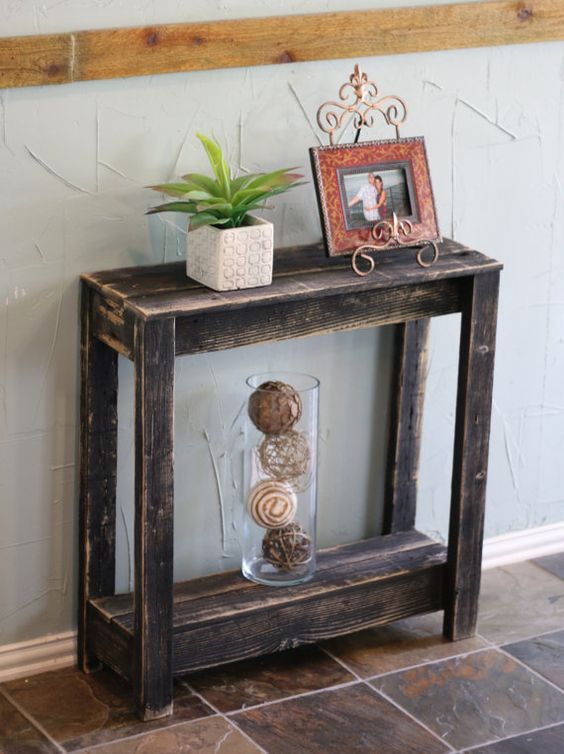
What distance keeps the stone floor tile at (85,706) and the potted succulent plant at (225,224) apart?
75 centimetres

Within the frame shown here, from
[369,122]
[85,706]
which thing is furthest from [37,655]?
[369,122]

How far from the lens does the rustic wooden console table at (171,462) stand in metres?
2.02

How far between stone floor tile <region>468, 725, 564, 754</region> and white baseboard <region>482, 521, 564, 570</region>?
62 cm

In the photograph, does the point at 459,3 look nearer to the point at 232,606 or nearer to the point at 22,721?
the point at 232,606

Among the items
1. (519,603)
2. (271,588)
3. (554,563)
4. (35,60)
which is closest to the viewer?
(35,60)

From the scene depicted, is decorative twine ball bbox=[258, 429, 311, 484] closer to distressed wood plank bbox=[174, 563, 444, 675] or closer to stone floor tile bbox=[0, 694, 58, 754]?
distressed wood plank bbox=[174, 563, 444, 675]

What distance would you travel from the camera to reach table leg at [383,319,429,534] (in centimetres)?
246

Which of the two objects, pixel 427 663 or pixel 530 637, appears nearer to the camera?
pixel 427 663

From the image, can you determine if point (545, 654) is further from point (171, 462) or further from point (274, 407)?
point (171, 462)

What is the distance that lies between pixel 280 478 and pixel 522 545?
746 millimetres

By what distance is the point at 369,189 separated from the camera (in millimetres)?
2168

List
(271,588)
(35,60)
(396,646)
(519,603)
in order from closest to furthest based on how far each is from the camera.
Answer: (35,60), (271,588), (396,646), (519,603)

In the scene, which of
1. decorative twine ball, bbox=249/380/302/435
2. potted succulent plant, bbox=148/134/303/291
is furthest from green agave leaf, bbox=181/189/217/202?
decorative twine ball, bbox=249/380/302/435

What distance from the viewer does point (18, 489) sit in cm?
219
